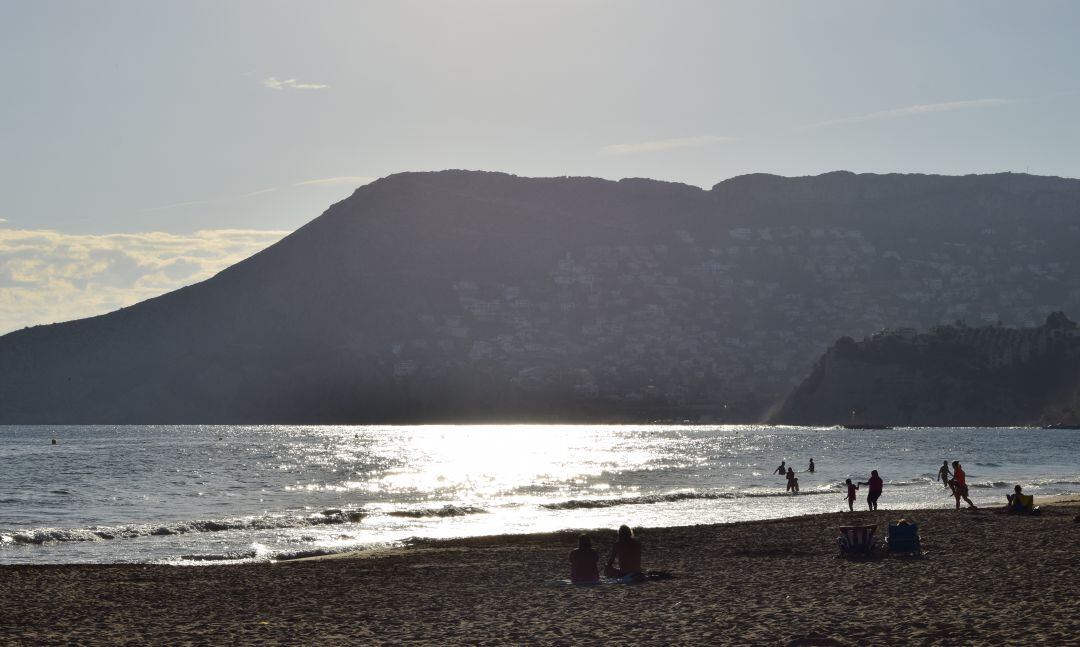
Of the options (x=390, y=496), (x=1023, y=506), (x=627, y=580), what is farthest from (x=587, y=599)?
(x=390, y=496)

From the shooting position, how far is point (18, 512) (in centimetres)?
5838

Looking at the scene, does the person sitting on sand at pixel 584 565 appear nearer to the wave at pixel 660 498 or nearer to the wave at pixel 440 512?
the wave at pixel 440 512

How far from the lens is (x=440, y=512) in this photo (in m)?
57.4

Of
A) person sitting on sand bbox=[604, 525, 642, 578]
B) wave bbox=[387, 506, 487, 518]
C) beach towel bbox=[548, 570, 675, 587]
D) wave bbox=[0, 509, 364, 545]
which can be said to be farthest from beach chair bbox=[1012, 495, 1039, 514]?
wave bbox=[0, 509, 364, 545]

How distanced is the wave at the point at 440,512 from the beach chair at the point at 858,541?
98.6ft

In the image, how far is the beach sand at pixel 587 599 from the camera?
18.5m

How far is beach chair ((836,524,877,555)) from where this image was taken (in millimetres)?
29984

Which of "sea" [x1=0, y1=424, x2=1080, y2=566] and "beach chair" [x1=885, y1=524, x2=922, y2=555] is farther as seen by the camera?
"sea" [x1=0, y1=424, x2=1080, y2=566]

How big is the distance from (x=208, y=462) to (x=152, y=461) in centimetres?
627

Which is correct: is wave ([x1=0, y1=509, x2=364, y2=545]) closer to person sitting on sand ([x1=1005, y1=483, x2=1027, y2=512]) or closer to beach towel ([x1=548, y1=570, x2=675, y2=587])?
beach towel ([x1=548, y1=570, x2=675, y2=587])

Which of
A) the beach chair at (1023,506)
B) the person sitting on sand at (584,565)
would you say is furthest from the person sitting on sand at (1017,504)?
the person sitting on sand at (584,565)

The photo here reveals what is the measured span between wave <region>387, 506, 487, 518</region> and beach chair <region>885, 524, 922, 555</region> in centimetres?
3116

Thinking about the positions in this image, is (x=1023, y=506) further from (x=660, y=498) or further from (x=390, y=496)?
(x=390, y=496)

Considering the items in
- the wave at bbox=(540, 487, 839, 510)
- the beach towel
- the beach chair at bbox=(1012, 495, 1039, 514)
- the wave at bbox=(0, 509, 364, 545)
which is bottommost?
the wave at bbox=(540, 487, 839, 510)
